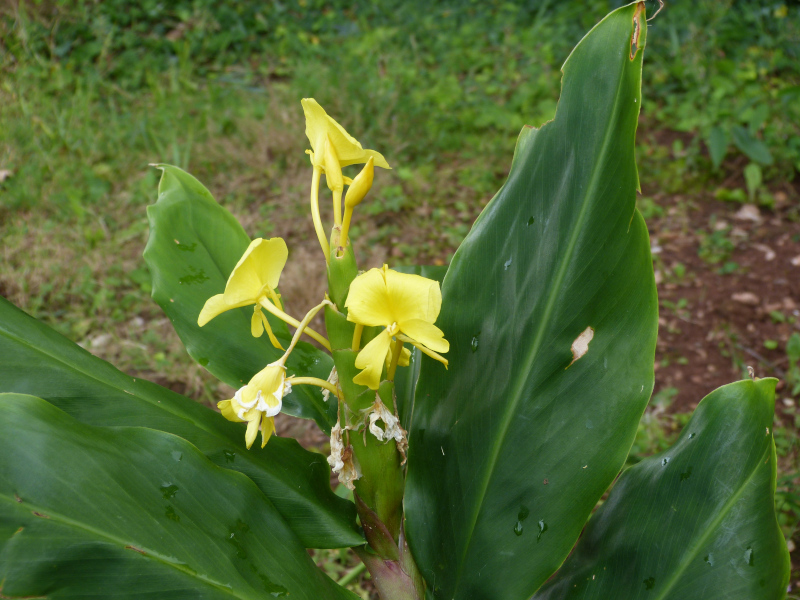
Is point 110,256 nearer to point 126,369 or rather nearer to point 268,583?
point 126,369

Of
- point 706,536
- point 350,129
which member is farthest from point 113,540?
point 350,129

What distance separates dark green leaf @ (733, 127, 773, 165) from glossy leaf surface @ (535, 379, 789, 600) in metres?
2.16

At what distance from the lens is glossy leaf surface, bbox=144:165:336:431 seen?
3.40ft

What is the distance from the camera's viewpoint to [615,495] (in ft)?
3.13

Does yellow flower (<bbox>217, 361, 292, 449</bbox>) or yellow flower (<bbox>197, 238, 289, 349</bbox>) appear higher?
yellow flower (<bbox>197, 238, 289, 349</bbox>)

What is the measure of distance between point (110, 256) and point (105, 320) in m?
0.37

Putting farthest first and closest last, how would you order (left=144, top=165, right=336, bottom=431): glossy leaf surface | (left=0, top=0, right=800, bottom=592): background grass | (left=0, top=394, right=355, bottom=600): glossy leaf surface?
(left=0, top=0, right=800, bottom=592): background grass, (left=144, top=165, right=336, bottom=431): glossy leaf surface, (left=0, top=394, right=355, bottom=600): glossy leaf surface

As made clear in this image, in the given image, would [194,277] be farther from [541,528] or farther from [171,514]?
[541,528]

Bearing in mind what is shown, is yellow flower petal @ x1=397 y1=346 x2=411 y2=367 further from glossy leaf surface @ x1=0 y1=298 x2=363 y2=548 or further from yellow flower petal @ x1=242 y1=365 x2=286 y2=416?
glossy leaf surface @ x1=0 y1=298 x2=363 y2=548

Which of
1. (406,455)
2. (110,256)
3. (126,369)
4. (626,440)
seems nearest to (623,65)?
(626,440)

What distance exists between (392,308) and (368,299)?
0.03 m

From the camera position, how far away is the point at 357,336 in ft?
2.50

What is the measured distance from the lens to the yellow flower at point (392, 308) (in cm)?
66

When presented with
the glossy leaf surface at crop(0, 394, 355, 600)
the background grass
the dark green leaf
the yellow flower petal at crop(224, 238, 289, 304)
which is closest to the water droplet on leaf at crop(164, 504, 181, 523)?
the glossy leaf surface at crop(0, 394, 355, 600)
